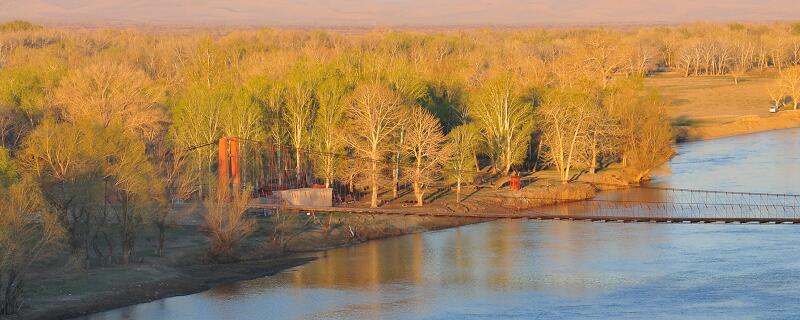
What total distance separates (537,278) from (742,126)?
133 ft

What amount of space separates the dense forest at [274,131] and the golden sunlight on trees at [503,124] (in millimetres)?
71

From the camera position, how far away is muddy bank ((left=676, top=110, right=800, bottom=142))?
66.4 m

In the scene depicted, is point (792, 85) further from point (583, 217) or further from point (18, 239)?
point (18, 239)

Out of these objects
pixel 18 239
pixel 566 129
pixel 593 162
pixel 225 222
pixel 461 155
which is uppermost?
pixel 18 239

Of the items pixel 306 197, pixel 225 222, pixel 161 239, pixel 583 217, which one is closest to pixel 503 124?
pixel 306 197

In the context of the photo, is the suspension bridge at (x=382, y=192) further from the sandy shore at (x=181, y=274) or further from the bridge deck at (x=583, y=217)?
the sandy shore at (x=181, y=274)

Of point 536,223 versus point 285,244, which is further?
point 536,223

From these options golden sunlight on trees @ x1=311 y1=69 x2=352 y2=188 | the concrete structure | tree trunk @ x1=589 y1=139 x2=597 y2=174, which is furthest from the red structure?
tree trunk @ x1=589 y1=139 x2=597 y2=174

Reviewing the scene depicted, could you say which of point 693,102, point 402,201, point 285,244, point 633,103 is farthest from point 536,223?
point 693,102

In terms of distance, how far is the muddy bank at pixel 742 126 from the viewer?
66.4 meters

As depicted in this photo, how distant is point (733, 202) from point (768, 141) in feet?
74.9

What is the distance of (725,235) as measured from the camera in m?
37.0

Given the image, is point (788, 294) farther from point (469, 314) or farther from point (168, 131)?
point (168, 131)

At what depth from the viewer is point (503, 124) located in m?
50.6
